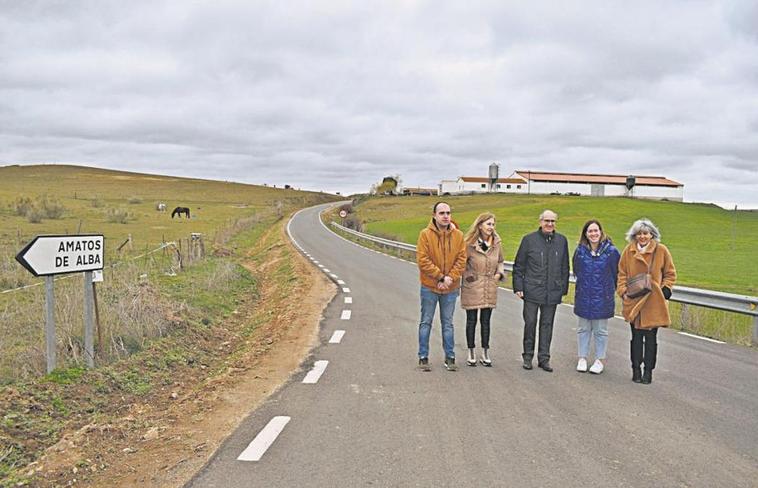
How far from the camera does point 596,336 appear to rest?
26.5 feet

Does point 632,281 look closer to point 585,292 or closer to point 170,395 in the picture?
point 585,292

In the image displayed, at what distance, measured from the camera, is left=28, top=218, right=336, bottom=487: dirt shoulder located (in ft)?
15.4

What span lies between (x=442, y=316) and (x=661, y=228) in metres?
55.8

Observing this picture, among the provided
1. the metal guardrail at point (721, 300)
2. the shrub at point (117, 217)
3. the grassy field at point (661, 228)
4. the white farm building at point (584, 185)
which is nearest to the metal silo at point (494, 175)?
the white farm building at point (584, 185)

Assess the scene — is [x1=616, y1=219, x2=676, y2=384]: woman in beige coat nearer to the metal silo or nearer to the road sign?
the road sign

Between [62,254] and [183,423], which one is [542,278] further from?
[62,254]

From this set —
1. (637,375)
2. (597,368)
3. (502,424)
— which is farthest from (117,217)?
(502,424)

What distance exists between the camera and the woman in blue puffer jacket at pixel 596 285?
795 centimetres

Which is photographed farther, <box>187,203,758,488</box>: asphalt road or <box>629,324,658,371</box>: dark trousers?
<box>629,324,658,371</box>: dark trousers

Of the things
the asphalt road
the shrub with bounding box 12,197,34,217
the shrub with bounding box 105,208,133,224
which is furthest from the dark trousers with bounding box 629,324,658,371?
the shrub with bounding box 105,208,133,224

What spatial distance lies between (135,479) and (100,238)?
149 inches

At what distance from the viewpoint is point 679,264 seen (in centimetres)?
3047

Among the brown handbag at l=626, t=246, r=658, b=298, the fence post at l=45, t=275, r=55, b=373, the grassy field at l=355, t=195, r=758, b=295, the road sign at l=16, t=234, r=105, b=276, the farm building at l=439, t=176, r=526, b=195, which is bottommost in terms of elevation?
the grassy field at l=355, t=195, r=758, b=295

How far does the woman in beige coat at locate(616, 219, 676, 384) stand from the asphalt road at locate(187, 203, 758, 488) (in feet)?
1.06
